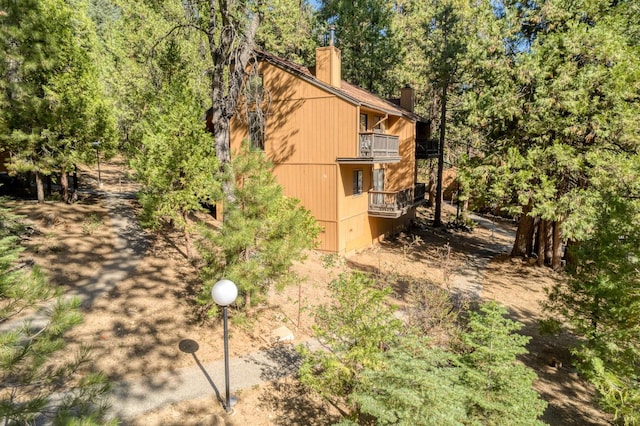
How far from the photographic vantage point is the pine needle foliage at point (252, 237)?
888 centimetres

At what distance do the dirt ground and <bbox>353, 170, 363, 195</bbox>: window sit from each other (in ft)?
13.2

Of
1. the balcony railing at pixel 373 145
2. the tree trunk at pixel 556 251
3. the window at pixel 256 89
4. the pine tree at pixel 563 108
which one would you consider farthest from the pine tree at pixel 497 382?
the tree trunk at pixel 556 251

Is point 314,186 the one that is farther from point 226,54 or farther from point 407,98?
point 407,98

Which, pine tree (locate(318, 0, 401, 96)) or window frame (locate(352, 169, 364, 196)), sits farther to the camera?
pine tree (locate(318, 0, 401, 96))

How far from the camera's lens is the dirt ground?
7770 millimetres

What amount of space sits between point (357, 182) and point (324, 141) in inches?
129

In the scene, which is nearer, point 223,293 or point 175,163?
point 223,293

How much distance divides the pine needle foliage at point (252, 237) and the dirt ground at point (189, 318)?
1239 millimetres

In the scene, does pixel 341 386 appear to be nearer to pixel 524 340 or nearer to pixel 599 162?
pixel 524 340

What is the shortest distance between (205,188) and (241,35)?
18.9 ft

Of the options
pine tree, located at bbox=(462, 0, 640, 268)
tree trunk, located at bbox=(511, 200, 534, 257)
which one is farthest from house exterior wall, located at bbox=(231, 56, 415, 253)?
tree trunk, located at bbox=(511, 200, 534, 257)

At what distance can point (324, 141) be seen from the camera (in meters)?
18.6

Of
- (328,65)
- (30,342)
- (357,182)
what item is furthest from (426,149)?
(30,342)

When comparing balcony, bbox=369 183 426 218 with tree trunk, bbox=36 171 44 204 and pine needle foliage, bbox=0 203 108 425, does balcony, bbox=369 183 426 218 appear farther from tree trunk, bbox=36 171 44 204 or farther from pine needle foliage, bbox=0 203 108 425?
A: pine needle foliage, bbox=0 203 108 425
